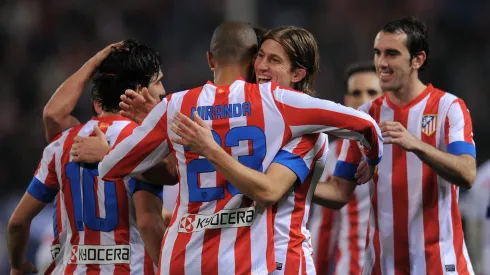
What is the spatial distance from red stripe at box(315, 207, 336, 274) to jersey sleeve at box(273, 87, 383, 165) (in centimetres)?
234

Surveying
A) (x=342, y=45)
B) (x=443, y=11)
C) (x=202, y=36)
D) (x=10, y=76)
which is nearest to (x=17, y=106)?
(x=10, y=76)

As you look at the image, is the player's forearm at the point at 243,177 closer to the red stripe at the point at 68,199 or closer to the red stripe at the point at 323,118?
the red stripe at the point at 323,118

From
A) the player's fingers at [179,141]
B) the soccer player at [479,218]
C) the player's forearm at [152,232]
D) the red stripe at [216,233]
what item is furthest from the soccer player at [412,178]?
the soccer player at [479,218]

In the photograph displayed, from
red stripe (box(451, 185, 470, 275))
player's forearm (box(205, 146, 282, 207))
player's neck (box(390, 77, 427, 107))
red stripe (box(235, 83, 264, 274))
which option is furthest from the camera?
player's neck (box(390, 77, 427, 107))

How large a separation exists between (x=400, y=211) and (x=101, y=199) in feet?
5.63

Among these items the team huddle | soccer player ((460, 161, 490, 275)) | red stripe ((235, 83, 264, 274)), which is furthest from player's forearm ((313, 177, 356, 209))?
soccer player ((460, 161, 490, 275))

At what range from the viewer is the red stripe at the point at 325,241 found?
607 cm

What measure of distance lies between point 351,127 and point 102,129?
4.54 feet

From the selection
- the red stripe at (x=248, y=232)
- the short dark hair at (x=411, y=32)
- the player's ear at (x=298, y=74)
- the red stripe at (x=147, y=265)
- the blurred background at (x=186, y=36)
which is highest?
the blurred background at (x=186, y=36)

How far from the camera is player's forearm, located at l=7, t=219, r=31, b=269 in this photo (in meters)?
4.63

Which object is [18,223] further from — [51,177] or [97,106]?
[97,106]

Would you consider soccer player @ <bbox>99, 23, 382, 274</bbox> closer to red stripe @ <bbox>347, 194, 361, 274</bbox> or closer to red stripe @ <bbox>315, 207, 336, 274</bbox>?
red stripe @ <bbox>347, 194, 361, 274</bbox>

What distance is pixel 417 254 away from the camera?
489 cm

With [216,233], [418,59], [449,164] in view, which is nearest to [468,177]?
[449,164]
